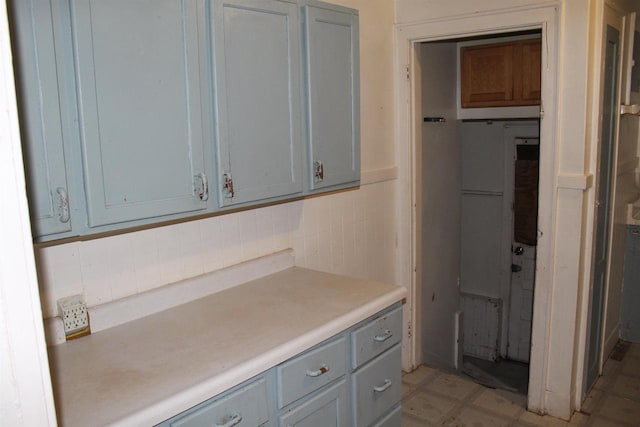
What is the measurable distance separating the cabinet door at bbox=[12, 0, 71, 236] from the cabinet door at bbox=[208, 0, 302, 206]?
54 cm

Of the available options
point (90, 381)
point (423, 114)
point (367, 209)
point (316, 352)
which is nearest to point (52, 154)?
point (90, 381)

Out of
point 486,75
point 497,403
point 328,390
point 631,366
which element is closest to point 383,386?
point 328,390

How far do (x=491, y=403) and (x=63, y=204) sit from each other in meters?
2.67

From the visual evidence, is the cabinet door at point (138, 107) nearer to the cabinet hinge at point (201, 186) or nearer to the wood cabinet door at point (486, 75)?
the cabinet hinge at point (201, 186)

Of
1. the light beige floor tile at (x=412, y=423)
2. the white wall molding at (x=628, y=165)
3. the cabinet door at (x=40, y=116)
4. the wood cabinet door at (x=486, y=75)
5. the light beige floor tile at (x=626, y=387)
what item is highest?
the wood cabinet door at (x=486, y=75)

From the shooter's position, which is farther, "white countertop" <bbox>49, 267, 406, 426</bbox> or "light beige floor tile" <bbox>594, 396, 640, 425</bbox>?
"light beige floor tile" <bbox>594, 396, 640, 425</bbox>

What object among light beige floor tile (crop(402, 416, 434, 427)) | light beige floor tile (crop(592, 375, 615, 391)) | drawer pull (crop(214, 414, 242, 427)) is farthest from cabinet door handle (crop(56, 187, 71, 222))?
light beige floor tile (crop(592, 375, 615, 391))

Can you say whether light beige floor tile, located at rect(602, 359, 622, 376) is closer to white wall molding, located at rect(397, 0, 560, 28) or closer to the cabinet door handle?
white wall molding, located at rect(397, 0, 560, 28)

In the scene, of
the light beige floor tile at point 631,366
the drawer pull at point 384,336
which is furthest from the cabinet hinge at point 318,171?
the light beige floor tile at point 631,366

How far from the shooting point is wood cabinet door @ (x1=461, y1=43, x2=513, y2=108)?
4.02m

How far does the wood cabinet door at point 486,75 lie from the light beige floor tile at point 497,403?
212 centimetres

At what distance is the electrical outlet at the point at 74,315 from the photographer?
1.79 meters

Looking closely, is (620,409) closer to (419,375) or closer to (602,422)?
(602,422)

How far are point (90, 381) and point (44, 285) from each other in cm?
40
